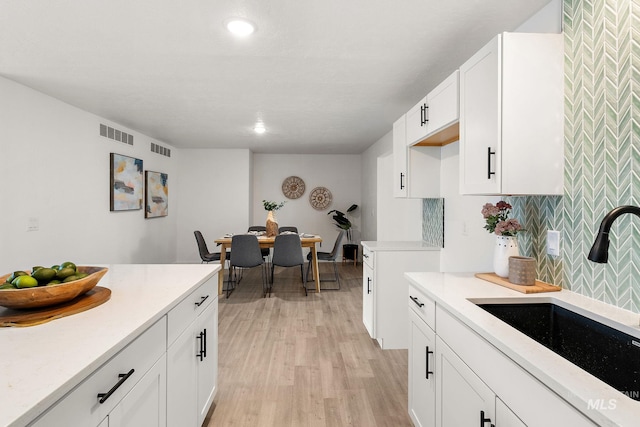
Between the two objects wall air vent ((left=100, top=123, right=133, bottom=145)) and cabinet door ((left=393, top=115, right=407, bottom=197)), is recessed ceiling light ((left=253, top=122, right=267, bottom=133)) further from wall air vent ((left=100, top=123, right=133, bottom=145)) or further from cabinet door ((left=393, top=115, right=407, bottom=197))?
cabinet door ((left=393, top=115, right=407, bottom=197))

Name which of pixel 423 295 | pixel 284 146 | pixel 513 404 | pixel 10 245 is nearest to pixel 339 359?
pixel 423 295

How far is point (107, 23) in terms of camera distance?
2.07 meters

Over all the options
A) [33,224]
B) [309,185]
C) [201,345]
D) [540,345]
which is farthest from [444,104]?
[309,185]

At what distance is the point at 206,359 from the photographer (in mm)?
1868

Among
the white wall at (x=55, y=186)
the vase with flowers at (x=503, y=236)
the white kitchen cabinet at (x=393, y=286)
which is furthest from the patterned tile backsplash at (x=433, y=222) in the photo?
the white wall at (x=55, y=186)

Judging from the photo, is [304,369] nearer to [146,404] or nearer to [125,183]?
[146,404]

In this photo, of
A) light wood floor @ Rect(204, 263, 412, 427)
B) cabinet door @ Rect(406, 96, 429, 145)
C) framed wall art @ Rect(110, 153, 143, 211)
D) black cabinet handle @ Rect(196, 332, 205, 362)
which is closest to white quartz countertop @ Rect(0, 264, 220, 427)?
black cabinet handle @ Rect(196, 332, 205, 362)

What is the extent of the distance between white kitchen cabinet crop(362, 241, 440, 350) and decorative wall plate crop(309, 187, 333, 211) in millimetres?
4531

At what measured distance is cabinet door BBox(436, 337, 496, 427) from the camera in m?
1.11

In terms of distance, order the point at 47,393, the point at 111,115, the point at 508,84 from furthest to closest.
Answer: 1. the point at 111,115
2. the point at 508,84
3. the point at 47,393

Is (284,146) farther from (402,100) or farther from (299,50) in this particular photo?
(299,50)

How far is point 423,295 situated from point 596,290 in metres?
0.70

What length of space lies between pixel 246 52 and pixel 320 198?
5.11 meters

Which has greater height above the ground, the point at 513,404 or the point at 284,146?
the point at 284,146
